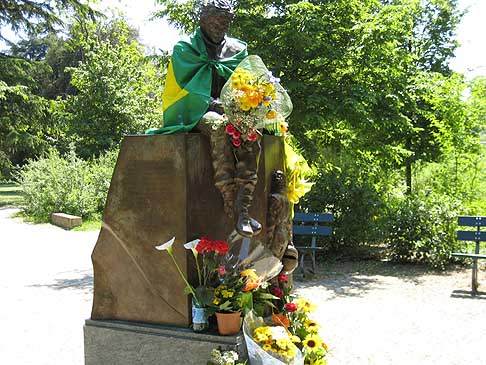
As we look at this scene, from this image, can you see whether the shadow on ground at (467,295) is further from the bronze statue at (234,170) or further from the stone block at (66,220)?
the stone block at (66,220)

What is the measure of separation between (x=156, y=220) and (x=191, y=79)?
1106 millimetres

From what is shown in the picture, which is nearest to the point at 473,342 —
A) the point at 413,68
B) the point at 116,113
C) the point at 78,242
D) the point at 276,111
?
the point at 276,111

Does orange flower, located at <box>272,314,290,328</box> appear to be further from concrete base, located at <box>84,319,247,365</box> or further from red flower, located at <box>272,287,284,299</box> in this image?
concrete base, located at <box>84,319,247,365</box>

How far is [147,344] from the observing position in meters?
3.67

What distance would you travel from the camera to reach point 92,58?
22.8 metres

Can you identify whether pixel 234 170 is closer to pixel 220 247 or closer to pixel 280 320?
pixel 220 247

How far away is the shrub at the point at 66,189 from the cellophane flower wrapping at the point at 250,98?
43.4 ft

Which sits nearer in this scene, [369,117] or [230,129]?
[230,129]

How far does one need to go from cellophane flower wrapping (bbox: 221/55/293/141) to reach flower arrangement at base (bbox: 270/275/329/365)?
1.38m

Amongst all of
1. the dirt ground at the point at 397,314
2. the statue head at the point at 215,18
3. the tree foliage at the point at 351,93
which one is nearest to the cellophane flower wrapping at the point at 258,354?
the dirt ground at the point at 397,314

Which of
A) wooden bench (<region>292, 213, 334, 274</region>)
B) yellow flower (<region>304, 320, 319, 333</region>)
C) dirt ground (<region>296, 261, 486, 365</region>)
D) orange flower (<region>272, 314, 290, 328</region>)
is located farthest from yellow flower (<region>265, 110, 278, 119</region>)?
wooden bench (<region>292, 213, 334, 274</region>)

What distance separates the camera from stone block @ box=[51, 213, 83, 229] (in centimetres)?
1442

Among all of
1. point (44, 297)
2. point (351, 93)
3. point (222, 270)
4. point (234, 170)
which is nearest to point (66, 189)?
point (44, 297)

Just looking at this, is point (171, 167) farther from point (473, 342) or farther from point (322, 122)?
point (322, 122)
